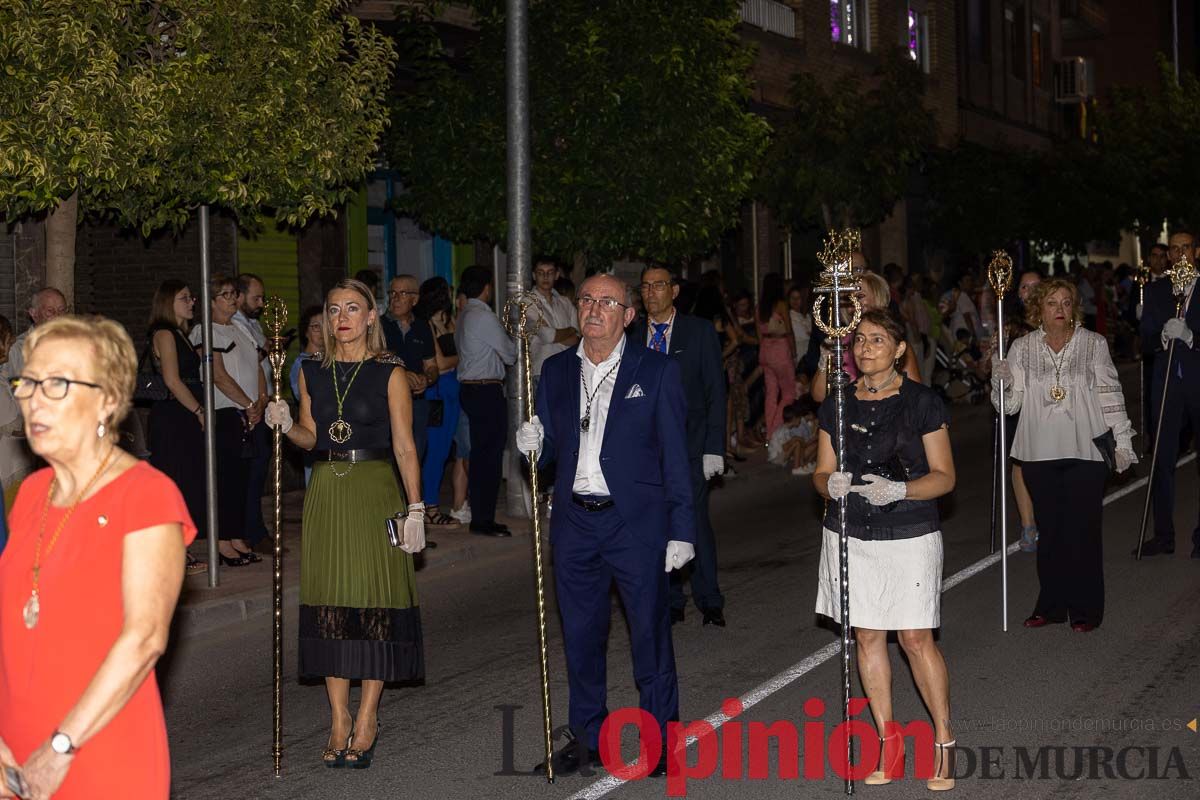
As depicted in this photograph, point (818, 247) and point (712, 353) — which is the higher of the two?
point (818, 247)

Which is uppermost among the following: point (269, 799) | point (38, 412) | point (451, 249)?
point (451, 249)

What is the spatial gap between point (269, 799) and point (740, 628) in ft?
13.0

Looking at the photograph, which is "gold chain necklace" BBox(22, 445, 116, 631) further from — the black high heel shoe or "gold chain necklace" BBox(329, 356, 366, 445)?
the black high heel shoe

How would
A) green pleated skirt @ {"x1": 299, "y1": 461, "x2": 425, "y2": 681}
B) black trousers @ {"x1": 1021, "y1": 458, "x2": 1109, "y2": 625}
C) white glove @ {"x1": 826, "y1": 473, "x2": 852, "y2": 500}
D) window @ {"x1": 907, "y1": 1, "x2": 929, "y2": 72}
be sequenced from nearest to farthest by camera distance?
white glove @ {"x1": 826, "y1": 473, "x2": 852, "y2": 500}, green pleated skirt @ {"x1": 299, "y1": 461, "x2": 425, "y2": 681}, black trousers @ {"x1": 1021, "y1": 458, "x2": 1109, "y2": 625}, window @ {"x1": 907, "y1": 1, "x2": 929, "y2": 72}

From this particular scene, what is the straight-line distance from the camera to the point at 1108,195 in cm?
3719

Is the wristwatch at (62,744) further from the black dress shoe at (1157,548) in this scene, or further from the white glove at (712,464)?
the black dress shoe at (1157,548)

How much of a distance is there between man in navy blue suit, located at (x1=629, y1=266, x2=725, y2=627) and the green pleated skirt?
10.0 feet

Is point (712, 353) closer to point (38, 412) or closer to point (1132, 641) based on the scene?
point (1132, 641)

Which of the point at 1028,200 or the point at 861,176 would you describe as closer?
the point at 861,176

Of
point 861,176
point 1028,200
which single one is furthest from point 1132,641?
point 1028,200

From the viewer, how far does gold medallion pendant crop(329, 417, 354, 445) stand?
7176 millimetres

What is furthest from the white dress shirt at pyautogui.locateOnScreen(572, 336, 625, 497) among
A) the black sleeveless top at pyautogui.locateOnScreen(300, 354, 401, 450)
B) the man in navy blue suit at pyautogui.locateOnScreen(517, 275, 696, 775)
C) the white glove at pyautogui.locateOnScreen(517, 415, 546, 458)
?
the black sleeveless top at pyautogui.locateOnScreen(300, 354, 401, 450)

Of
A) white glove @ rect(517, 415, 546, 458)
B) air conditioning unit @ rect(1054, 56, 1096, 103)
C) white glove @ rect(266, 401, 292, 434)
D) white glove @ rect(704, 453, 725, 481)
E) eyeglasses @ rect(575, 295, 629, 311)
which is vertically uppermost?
air conditioning unit @ rect(1054, 56, 1096, 103)

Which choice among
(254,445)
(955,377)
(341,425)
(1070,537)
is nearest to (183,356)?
(254,445)
